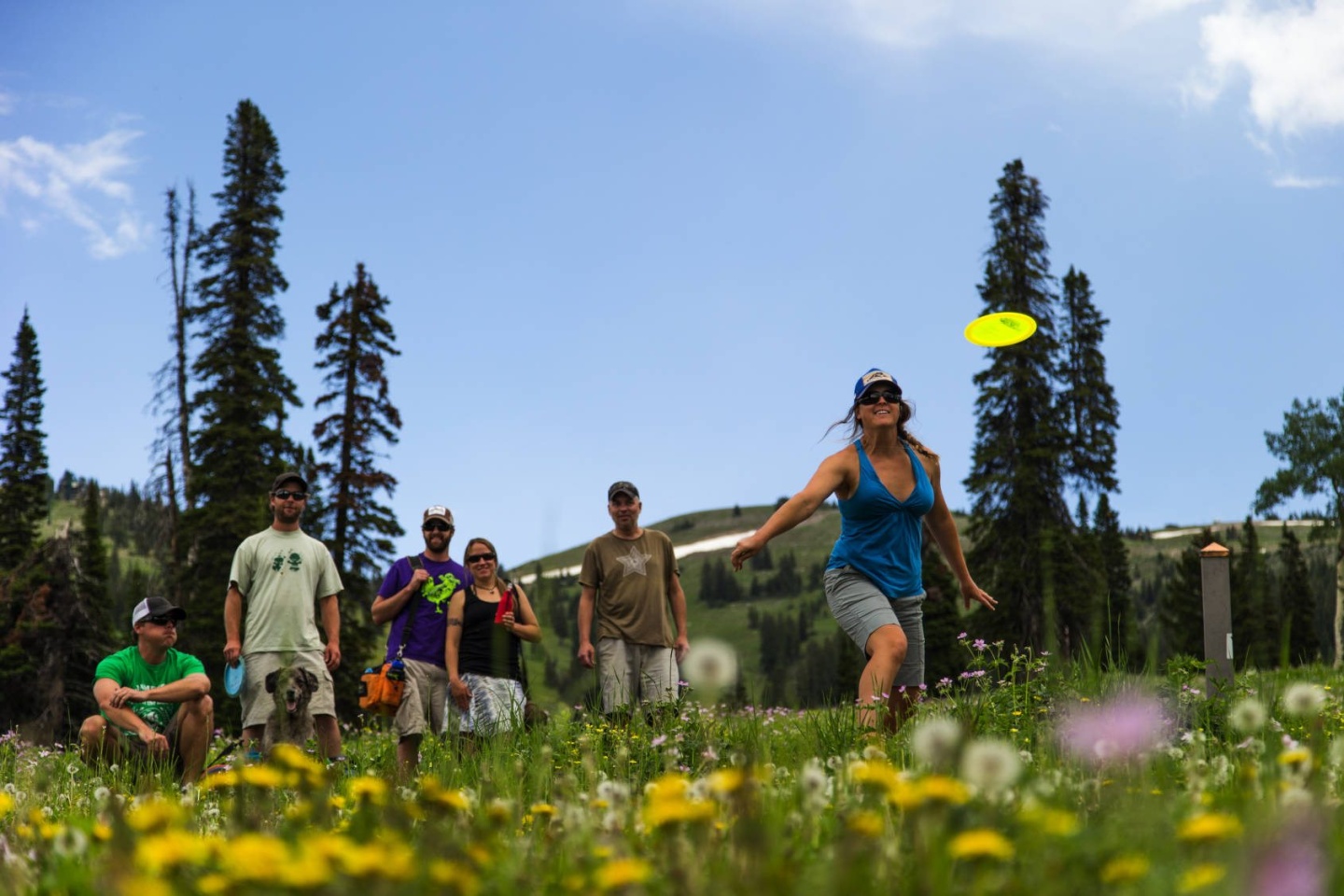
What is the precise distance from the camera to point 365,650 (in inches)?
1353

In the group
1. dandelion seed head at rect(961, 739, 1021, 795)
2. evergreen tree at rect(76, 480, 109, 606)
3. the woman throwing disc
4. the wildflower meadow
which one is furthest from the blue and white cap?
evergreen tree at rect(76, 480, 109, 606)

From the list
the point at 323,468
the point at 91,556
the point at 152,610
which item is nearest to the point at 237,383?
the point at 323,468

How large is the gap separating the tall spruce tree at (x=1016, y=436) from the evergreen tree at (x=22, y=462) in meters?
36.6

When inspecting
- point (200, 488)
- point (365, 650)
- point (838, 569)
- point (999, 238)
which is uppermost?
point (999, 238)

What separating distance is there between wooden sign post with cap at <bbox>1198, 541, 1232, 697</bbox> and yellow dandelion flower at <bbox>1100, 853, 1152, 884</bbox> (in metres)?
6.03

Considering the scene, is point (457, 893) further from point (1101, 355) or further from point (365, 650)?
point (1101, 355)

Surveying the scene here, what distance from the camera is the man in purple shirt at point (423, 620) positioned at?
805 centimetres

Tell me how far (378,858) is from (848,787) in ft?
6.48

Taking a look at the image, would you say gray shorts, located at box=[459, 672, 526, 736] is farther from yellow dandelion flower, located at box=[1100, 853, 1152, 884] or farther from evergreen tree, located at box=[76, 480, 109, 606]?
A: evergreen tree, located at box=[76, 480, 109, 606]

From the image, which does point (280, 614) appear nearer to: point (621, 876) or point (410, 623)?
point (410, 623)

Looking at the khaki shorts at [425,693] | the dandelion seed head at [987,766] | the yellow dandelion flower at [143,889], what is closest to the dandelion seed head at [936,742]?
the dandelion seed head at [987,766]

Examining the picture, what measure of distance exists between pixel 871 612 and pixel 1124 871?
4167mm

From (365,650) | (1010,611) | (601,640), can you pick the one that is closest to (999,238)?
(1010,611)

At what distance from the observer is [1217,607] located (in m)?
8.39
